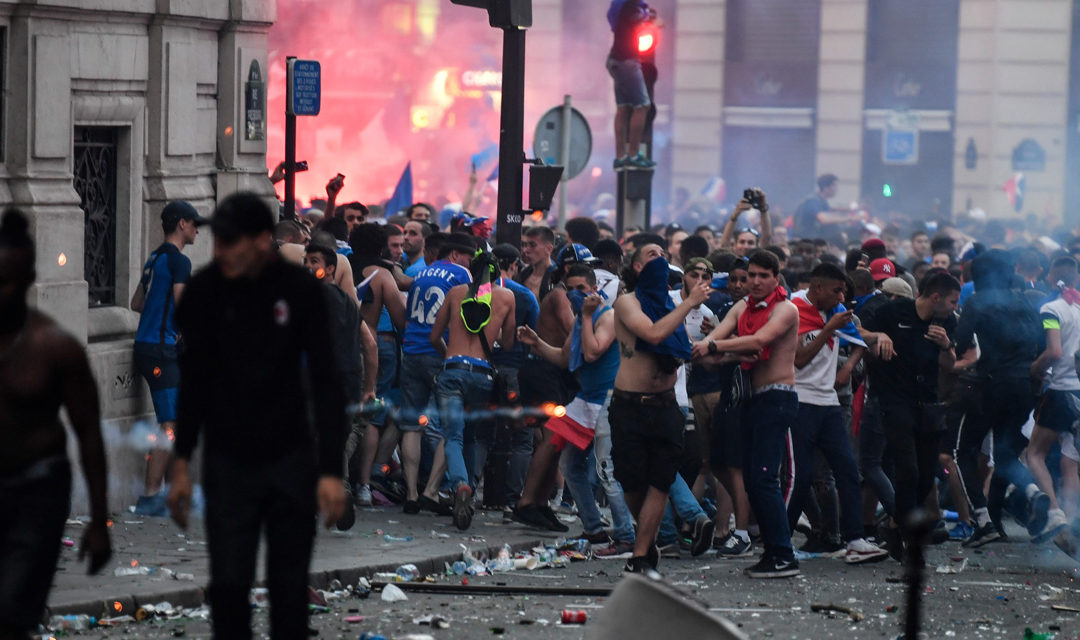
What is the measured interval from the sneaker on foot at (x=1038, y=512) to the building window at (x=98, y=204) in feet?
19.9

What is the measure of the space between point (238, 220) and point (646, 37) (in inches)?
427

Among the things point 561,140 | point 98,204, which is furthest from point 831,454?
point 561,140

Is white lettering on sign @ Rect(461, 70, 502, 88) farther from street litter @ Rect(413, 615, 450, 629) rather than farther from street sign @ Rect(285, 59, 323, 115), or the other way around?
street litter @ Rect(413, 615, 450, 629)

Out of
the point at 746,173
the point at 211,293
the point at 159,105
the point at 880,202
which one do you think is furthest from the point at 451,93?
the point at 211,293

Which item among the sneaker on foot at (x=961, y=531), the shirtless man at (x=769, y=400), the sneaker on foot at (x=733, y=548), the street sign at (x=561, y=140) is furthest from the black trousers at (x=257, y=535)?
the street sign at (x=561, y=140)

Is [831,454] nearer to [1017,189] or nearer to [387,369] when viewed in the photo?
[387,369]

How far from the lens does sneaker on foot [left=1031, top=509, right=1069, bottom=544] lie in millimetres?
10938

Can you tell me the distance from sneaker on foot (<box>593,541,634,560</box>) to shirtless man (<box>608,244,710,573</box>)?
0.88 m

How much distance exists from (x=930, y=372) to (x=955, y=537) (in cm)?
152

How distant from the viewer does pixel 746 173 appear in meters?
37.7

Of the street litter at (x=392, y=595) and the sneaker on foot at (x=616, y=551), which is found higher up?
the street litter at (x=392, y=595)

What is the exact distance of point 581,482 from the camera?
1043 centimetres

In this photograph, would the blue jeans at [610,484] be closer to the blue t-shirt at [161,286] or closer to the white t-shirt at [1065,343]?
the blue t-shirt at [161,286]

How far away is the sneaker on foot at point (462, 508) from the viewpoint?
421 inches
